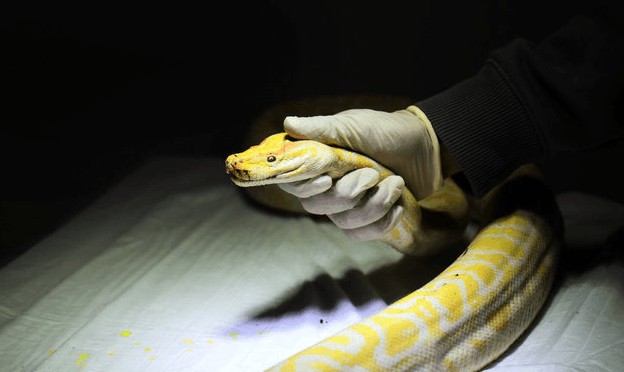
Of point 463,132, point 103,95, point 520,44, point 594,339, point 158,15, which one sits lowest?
point 594,339

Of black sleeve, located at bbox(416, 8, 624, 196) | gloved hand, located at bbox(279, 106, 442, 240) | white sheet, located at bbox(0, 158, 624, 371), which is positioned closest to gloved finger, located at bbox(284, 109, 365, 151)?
gloved hand, located at bbox(279, 106, 442, 240)

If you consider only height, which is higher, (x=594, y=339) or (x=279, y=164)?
(x=279, y=164)

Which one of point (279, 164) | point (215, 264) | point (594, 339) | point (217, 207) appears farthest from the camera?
point (217, 207)

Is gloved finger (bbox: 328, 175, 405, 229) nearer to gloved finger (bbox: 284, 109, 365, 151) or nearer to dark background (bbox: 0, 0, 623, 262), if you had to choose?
gloved finger (bbox: 284, 109, 365, 151)

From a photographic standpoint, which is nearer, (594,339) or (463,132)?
(594,339)

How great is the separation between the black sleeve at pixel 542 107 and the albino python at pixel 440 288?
0.56ft

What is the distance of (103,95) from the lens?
1.69 m

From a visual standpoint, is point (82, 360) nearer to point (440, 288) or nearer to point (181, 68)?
point (440, 288)

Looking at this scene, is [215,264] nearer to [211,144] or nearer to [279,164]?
[211,144]

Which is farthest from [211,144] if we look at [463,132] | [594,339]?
[594,339]

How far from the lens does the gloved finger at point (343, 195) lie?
1179 millimetres

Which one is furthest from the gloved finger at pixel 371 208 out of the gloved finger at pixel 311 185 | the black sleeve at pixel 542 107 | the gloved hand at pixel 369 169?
the black sleeve at pixel 542 107

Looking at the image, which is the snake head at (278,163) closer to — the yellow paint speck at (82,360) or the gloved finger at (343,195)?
the gloved finger at (343,195)

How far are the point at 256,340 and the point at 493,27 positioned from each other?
4.05 feet
